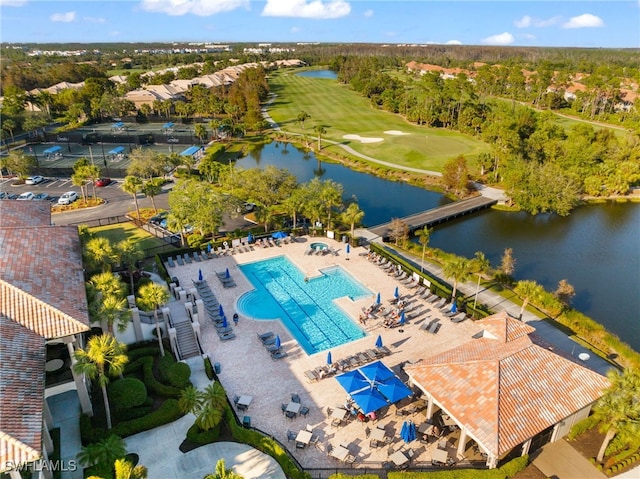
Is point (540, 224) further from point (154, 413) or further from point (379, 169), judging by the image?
point (154, 413)

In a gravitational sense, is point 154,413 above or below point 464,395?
below

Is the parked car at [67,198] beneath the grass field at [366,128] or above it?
beneath

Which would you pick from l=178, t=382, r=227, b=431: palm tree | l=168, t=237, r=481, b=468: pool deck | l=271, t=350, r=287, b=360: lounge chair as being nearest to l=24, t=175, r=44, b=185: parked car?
l=168, t=237, r=481, b=468: pool deck

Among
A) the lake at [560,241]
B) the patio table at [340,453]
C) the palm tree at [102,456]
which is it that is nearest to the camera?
the palm tree at [102,456]

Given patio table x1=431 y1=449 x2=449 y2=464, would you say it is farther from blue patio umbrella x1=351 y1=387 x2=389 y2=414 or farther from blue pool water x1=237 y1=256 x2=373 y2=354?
blue pool water x1=237 y1=256 x2=373 y2=354

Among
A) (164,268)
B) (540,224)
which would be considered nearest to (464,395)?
(164,268)

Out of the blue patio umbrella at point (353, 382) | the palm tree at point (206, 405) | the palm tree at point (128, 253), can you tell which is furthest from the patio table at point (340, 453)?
the palm tree at point (128, 253)

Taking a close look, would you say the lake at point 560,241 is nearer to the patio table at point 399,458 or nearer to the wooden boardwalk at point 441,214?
the wooden boardwalk at point 441,214
